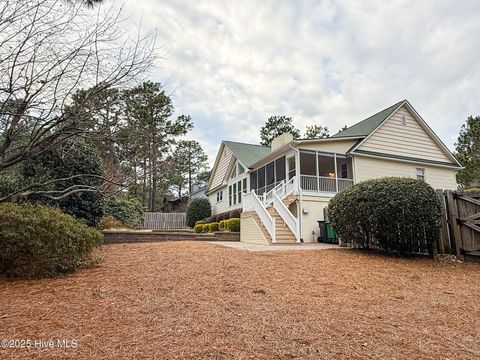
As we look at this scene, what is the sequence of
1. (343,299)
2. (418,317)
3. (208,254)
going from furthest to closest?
(208,254) < (343,299) < (418,317)

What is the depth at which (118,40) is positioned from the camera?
4.86 meters

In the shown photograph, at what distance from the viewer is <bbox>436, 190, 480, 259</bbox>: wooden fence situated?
23.3 feet

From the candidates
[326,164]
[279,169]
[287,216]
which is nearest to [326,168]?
[326,164]

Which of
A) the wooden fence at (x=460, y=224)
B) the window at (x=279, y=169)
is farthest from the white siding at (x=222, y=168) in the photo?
the wooden fence at (x=460, y=224)

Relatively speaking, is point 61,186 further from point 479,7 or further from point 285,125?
point 285,125

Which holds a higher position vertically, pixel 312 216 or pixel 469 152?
pixel 469 152

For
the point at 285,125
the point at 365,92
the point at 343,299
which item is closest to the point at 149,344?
the point at 343,299

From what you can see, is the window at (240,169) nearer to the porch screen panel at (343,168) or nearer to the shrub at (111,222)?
the porch screen panel at (343,168)

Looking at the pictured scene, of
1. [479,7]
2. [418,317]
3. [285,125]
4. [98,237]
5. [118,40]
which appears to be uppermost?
[285,125]

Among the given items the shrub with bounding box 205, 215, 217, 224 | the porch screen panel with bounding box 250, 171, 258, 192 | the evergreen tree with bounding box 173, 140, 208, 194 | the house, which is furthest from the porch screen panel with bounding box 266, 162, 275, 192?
the evergreen tree with bounding box 173, 140, 208, 194

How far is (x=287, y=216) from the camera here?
41.6 ft

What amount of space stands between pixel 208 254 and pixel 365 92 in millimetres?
15099

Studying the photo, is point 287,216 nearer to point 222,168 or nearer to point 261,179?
point 261,179

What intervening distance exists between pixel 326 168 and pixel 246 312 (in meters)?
16.0
